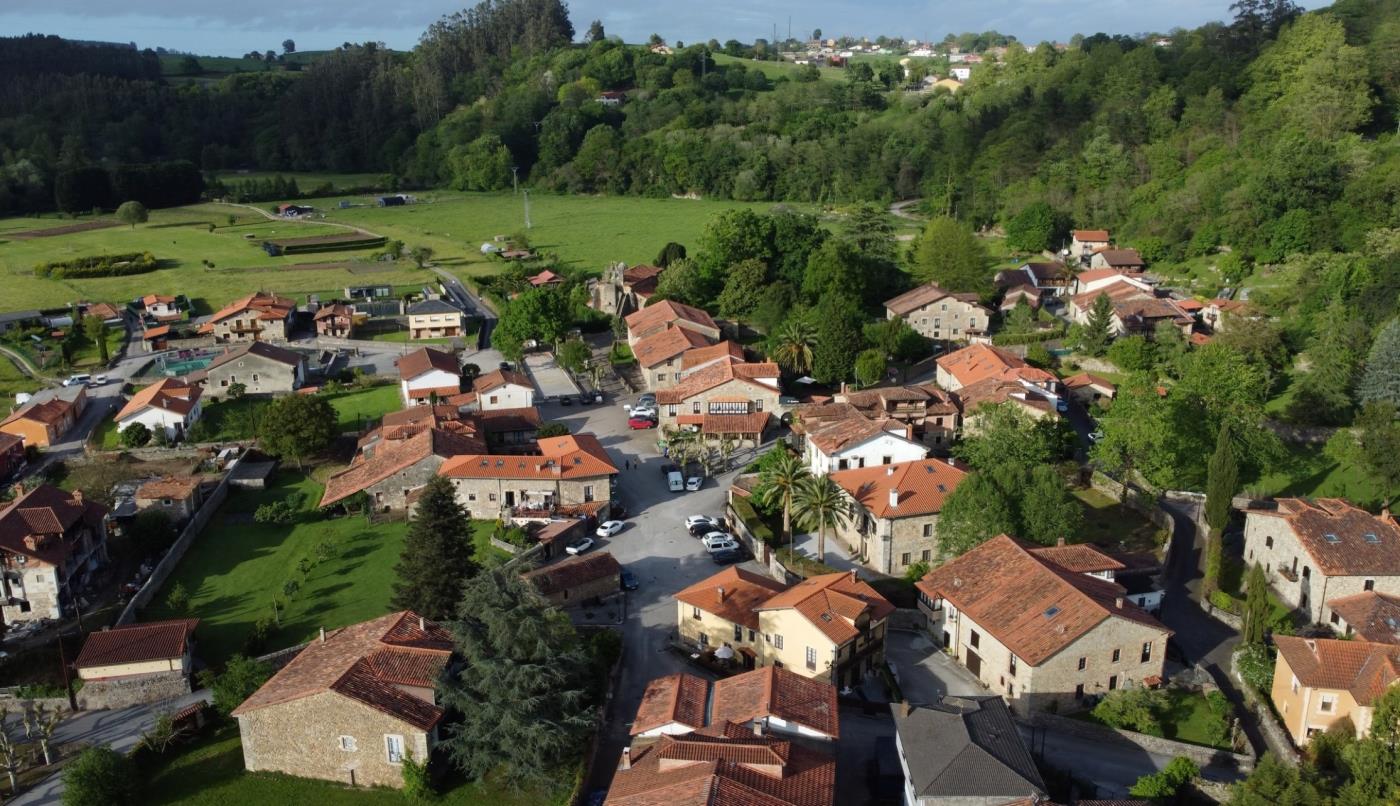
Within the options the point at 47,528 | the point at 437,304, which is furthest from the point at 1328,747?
the point at 437,304

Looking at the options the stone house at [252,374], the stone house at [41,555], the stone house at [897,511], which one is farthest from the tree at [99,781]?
the stone house at [252,374]

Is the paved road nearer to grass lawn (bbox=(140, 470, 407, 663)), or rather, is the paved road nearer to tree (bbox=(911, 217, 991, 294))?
grass lawn (bbox=(140, 470, 407, 663))

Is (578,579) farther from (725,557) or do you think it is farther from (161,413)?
(161,413)

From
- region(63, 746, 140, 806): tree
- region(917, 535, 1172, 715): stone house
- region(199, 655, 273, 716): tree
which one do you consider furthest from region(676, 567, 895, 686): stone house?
region(63, 746, 140, 806): tree

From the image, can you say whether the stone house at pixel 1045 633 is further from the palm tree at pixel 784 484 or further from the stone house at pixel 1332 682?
the palm tree at pixel 784 484

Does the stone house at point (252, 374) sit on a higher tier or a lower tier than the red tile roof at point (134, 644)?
higher

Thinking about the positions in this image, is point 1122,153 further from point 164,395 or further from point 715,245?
point 164,395
